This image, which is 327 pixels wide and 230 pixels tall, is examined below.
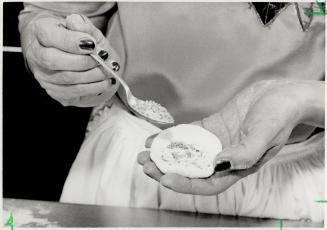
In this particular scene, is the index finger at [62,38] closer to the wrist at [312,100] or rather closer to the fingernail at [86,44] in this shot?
the fingernail at [86,44]

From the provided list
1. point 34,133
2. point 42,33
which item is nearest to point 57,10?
point 42,33

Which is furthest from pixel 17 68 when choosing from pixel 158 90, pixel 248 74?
pixel 248 74

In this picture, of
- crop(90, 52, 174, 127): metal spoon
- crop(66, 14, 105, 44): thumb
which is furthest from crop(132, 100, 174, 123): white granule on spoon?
crop(66, 14, 105, 44): thumb

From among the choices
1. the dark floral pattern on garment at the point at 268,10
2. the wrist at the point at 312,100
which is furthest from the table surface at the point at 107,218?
the dark floral pattern on garment at the point at 268,10

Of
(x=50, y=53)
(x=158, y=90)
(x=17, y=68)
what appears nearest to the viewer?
(x=50, y=53)

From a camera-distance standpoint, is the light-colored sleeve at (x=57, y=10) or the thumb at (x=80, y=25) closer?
the thumb at (x=80, y=25)

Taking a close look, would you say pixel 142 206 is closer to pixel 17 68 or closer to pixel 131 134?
pixel 131 134

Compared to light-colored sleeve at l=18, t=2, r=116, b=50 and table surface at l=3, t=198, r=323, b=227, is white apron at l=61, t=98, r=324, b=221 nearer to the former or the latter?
table surface at l=3, t=198, r=323, b=227

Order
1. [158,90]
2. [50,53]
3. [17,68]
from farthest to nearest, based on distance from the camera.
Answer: [17,68] → [158,90] → [50,53]
